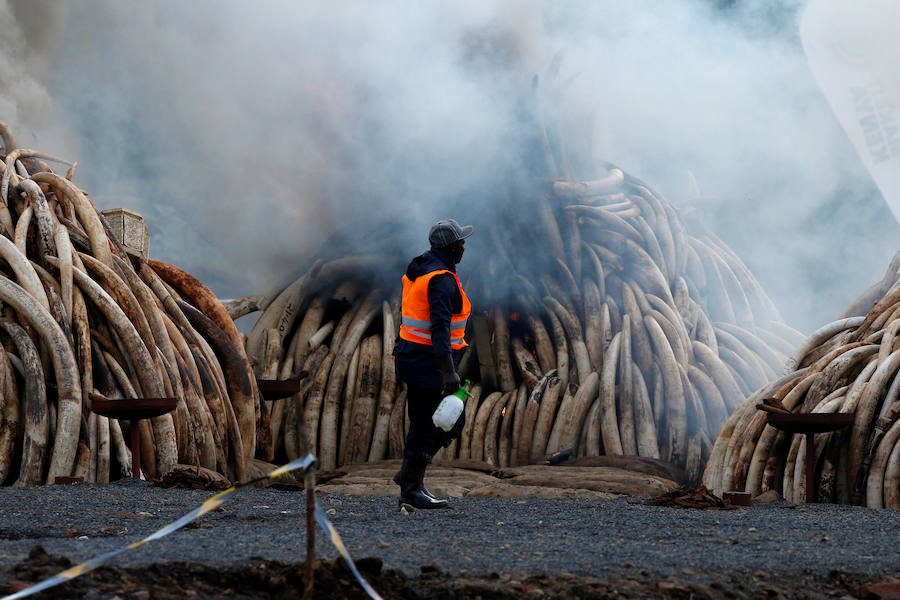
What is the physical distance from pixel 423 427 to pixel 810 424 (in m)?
2.89

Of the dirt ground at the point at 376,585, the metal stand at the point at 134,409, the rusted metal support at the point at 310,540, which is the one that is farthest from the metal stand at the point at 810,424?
the rusted metal support at the point at 310,540

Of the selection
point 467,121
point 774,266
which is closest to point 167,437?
point 467,121

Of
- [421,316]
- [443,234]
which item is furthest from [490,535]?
[443,234]

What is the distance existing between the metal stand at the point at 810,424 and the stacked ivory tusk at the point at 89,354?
4.49 meters

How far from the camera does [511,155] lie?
12.1 metres

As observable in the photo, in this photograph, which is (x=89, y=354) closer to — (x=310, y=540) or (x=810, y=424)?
(x=810, y=424)

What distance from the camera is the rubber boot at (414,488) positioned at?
526 centimetres

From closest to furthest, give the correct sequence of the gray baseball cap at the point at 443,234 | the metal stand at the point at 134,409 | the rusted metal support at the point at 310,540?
the rusted metal support at the point at 310,540, the gray baseball cap at the point at 443,234, the metal stand at the point at 134,409

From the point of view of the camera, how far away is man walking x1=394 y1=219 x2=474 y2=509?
5.00m

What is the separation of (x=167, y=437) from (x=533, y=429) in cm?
525

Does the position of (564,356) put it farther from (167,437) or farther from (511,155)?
(167,437)

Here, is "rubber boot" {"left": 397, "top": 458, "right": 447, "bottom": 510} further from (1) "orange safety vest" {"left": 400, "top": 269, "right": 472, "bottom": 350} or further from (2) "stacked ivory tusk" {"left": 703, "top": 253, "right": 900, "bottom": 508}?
(2) "stacked ivory tusk" {"left": 703, "top": 253, "right": 900, "bottom": 508}

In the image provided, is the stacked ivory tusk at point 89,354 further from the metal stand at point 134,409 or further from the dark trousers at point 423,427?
the dark trousers at point 423,427

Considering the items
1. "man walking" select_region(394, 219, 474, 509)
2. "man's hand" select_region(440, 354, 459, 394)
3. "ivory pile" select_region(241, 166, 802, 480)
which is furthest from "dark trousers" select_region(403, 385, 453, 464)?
"ivory pile" select_region(241, 166, 802, 480)
